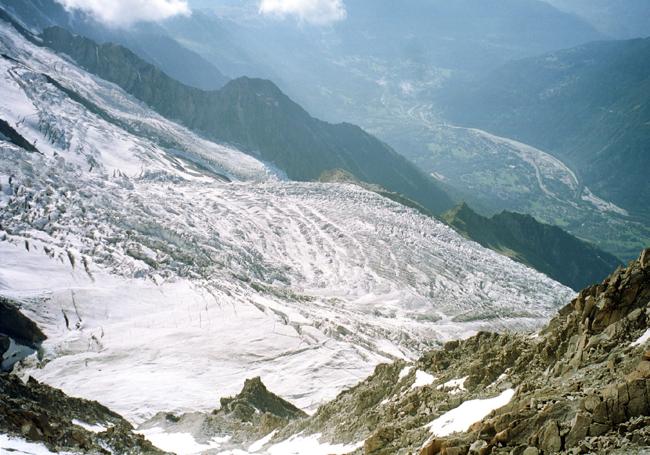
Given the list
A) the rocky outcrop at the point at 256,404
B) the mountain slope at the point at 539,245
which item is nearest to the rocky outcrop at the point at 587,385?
the rocky outcrop at the point at 256,404

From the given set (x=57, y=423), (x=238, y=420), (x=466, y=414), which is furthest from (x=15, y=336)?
(x=466, y=414)

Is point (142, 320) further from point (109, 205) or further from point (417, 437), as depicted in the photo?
point (417, 437)

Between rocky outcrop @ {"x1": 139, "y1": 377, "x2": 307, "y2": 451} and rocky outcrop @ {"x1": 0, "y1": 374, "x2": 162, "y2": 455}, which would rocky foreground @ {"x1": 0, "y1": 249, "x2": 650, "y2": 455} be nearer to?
rocky outcrop @ {"x1": 0, "y1": 374, "x2": 162, "y2": 455}

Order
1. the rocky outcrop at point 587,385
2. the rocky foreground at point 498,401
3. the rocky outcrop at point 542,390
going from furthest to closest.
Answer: the rocky foreground at point 498,401 < the rocky outcrop at point 542,390 < the rocky outcrop at point 587,385

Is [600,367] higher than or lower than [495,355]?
higher

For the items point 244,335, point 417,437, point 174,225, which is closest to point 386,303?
point 244,335

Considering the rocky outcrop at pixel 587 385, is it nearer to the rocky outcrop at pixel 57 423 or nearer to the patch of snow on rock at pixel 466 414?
the patch of snow on rock at pixel 466 414

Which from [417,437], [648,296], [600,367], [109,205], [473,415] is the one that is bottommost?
[109,205]

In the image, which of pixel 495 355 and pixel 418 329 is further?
pixel 418 329

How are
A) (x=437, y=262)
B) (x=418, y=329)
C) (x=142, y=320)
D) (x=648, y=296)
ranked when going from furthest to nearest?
(x=437, y=262) → (x=418, y=329) → (x=142, y=320) → (x=648, y=296)
